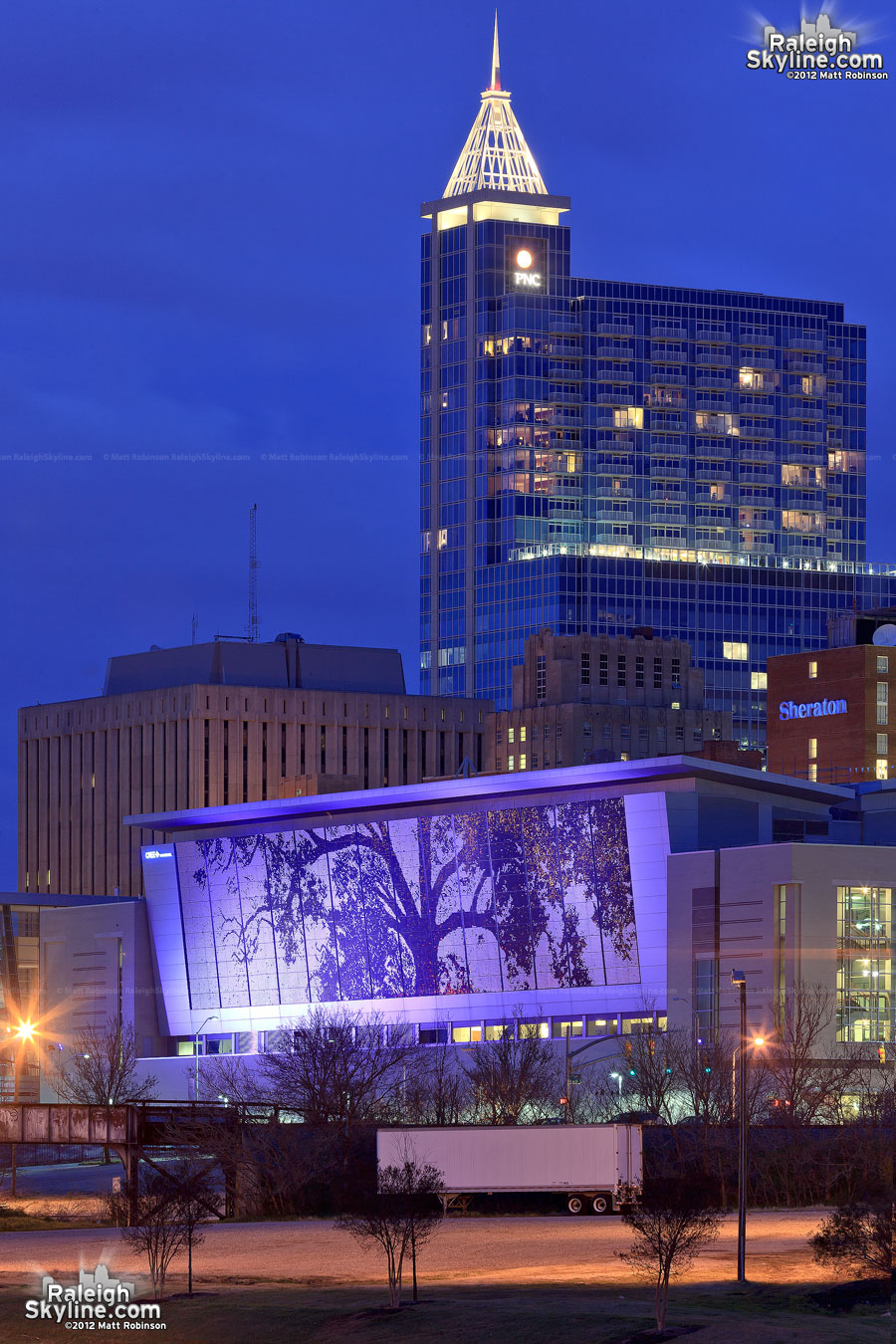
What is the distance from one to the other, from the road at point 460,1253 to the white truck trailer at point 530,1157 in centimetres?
154

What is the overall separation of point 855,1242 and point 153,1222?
27177 mm

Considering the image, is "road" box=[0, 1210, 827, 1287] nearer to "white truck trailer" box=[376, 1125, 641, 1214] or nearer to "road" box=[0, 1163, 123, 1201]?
"white truck trailer" box=[376, 1125, 641, 1214]

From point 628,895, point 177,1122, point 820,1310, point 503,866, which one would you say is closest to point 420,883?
point 503,866

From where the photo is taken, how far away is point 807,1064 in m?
147

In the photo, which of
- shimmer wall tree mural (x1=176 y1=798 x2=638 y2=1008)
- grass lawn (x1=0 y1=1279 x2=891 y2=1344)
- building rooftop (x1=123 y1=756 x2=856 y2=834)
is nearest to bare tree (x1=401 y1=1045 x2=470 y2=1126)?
shimmer wall tree mural (x1=176 y1=798 x2=638 y2=1008)

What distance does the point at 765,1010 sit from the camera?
162m

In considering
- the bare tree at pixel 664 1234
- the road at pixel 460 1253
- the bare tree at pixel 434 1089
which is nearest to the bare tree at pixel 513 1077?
the bare tree at pixel 434 1089

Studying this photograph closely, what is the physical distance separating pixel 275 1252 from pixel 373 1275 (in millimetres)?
10855

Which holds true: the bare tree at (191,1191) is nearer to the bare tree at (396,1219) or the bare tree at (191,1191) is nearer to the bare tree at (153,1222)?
the bare tree at (153,1222)

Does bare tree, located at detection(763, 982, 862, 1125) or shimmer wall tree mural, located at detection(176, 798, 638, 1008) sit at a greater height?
shimmer wall tree mural, located at detection(176, 798, 638, 1008)

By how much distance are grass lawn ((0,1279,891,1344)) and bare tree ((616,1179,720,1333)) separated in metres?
1.03

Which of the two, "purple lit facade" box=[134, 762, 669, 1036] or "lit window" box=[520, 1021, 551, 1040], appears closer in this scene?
"purple lit facade" box=[134, 762, 669, 1036]

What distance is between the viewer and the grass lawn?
72688mm

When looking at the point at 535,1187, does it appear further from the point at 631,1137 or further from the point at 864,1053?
the point at 864,1053
